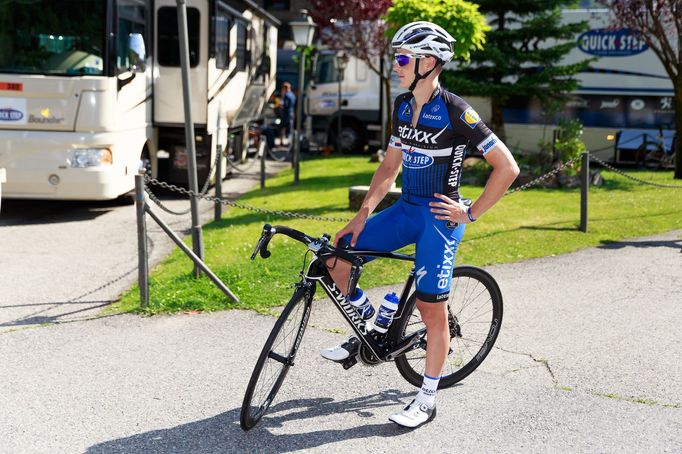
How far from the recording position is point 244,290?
23.9 feet

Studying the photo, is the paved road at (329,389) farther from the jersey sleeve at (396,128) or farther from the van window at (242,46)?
the van window at (242,46)

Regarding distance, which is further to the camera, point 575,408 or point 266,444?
point 575,408

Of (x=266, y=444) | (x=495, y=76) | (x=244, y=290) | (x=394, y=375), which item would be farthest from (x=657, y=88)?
(x=266, y=444)

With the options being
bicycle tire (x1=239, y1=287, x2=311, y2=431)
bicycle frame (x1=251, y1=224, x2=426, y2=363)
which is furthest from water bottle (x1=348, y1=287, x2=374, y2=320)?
bicycle tire (x1=239, y1=287, x2=311, y2=431)

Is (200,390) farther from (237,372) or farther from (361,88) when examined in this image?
(361,88)

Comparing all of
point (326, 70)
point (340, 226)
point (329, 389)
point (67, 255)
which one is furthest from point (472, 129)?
point (326, 70)

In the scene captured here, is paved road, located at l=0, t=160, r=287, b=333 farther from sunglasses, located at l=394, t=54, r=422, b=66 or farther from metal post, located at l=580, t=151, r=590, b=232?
metal post, located at l=580, t=151, r=590, b=232

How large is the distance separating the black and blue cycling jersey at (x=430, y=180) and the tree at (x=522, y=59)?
39.4ft

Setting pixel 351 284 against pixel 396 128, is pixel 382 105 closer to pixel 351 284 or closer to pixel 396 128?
pixel 396 128

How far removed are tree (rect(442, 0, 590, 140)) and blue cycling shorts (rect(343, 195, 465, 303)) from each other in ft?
39.4

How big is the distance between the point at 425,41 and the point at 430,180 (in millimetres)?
694

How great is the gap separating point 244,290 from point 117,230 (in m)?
3.81

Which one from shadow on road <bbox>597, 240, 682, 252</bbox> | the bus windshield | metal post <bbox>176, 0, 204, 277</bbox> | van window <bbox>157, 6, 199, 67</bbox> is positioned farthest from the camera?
van window <bbox>157, 6, 199, 67</bbox>

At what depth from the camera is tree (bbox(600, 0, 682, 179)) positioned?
589 inches
